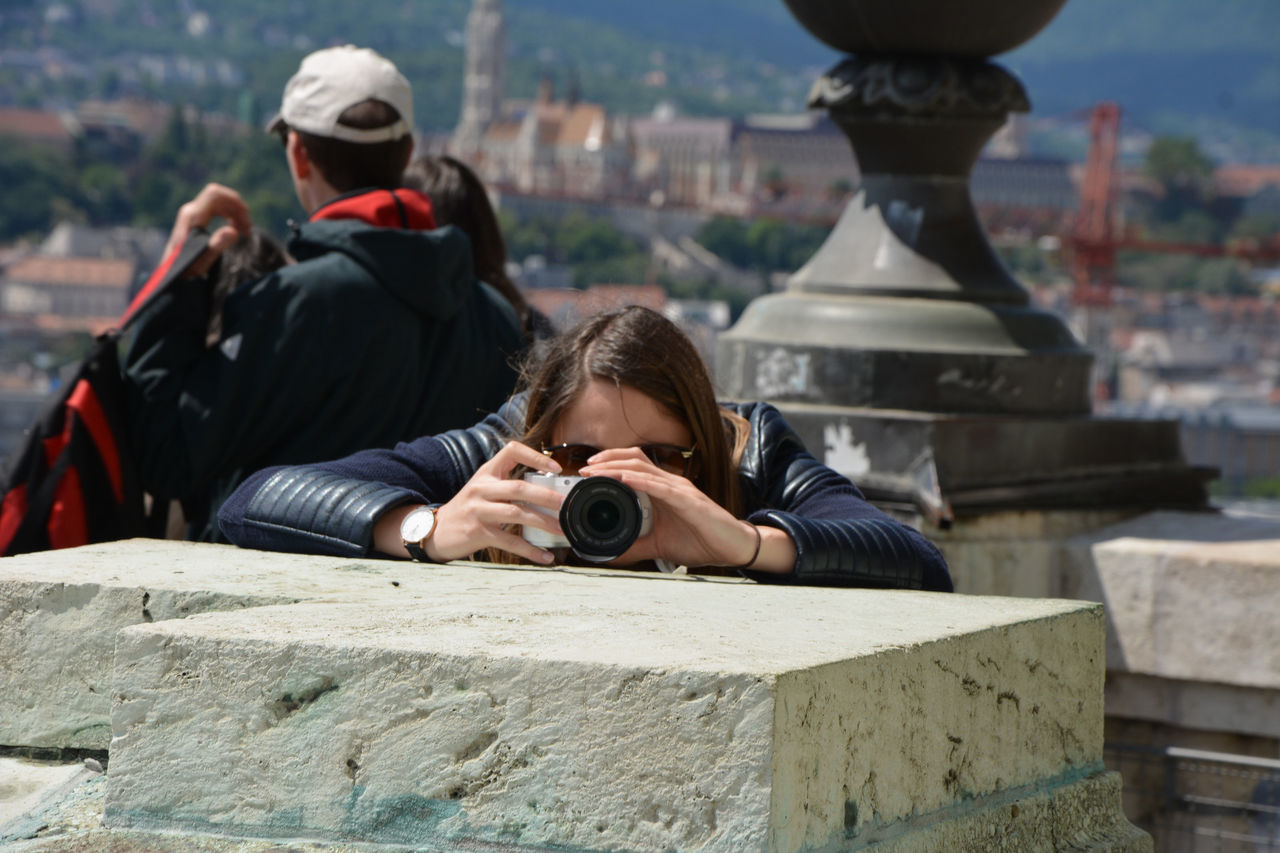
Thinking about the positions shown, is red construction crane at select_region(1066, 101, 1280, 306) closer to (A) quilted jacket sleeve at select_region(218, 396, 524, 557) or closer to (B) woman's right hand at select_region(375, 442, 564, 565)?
(A) quilted jacket sleeve at select_region(218, 396, 524, 557)

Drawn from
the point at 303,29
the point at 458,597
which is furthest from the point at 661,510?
the point at 303,29

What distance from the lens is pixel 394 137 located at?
246cm

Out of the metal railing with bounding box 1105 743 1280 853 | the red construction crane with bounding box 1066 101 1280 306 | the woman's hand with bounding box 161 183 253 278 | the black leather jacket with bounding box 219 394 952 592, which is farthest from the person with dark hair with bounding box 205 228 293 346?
the red construction crane with bounding box 1066 101 1280 306

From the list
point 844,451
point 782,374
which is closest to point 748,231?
point 782,374

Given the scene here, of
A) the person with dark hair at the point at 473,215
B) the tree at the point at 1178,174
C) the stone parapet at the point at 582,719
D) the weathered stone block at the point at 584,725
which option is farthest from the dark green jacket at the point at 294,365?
the tree at the point at 1178,174

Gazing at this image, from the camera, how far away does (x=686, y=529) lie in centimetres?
155

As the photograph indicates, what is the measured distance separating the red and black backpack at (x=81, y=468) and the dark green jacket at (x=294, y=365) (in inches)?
1.0

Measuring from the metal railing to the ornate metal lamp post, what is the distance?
48cm

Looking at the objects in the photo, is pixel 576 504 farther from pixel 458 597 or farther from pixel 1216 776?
pixel 1216 776

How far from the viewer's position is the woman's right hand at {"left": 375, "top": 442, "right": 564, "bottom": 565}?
1.52 m

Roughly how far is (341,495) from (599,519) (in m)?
0.27

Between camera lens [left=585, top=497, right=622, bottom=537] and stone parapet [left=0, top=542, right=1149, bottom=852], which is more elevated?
camera lens [left=585, top=497, right=622, bottom=537]

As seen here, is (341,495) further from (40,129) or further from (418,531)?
(40,129)

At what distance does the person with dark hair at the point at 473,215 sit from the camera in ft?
9.40
